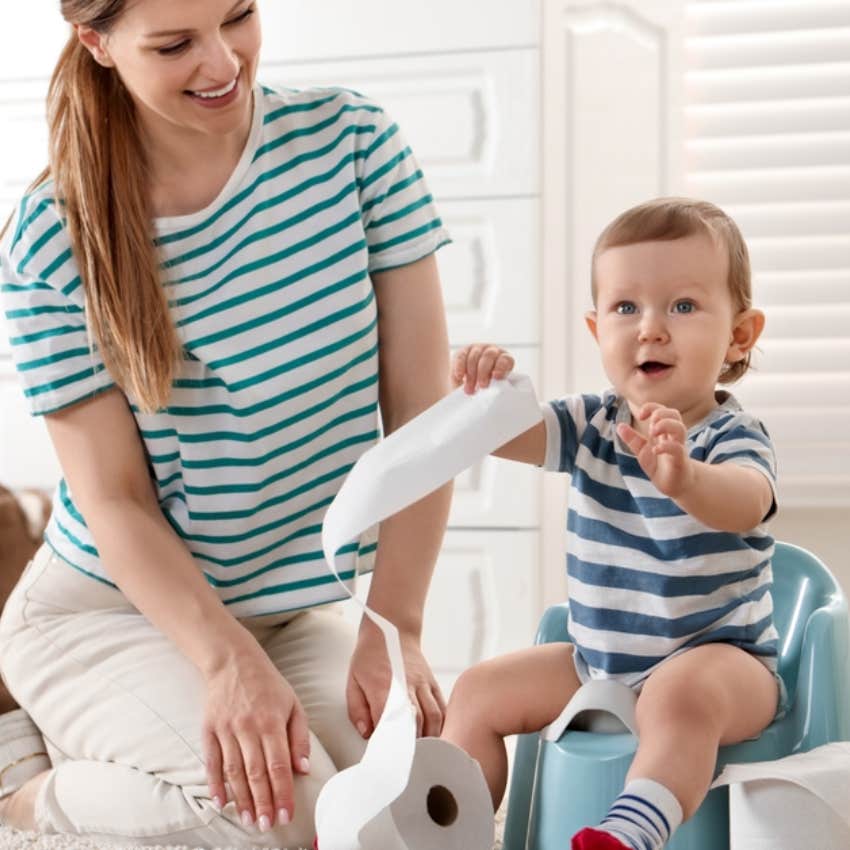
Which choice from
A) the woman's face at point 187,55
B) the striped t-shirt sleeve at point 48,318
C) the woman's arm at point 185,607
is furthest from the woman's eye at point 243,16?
the woman's arm at point 185,607

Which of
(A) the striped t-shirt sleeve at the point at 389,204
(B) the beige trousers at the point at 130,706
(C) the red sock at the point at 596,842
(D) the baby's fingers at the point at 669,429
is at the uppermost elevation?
(A) the striped t-shirt sleeve at the point at 389,204

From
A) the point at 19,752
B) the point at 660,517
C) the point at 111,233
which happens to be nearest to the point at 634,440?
the point at 660,517

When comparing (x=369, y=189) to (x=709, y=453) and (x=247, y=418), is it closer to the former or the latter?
(x=247, y=418)

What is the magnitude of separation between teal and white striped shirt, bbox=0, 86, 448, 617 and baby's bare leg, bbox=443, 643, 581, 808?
11.1 inches

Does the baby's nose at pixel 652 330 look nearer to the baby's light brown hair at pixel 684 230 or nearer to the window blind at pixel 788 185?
the baby's light brown hair at pixel 684 230

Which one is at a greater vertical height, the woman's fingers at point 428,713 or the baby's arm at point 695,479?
the baby's arm at point 695,479

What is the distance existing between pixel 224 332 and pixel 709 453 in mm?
512

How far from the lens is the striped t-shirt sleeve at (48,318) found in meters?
1.30

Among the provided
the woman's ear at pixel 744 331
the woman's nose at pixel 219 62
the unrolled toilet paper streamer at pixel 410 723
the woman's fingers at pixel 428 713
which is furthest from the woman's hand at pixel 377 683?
the woman's nose at pixel 219 62

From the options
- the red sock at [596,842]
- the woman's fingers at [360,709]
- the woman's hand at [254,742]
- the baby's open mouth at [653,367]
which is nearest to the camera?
the red sock at [596,842]

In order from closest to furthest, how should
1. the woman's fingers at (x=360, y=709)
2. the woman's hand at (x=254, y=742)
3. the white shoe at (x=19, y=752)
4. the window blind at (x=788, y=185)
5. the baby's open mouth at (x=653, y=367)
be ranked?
the baby's open mouth at (x=653, y=367) < the woman's hand at (x=254, y=742) < the woman's fingers at (x=360, y=709) < the white shoe at (x=19, y=752) < the window blind at (x=788, y=185)

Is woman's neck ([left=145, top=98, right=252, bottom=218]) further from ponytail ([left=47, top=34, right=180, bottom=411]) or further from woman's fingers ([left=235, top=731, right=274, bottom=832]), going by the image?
woman's fingers ([left=235, top=731, right=274, bottom=832])

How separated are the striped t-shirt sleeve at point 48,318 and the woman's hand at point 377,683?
1.20 feet

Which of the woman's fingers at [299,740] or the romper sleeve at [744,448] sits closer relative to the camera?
the romper sleeve at [744,448]
